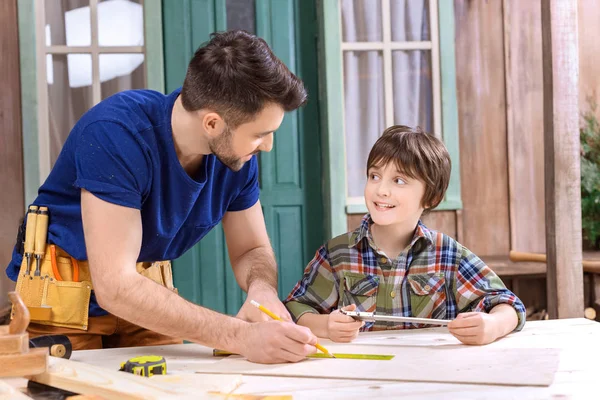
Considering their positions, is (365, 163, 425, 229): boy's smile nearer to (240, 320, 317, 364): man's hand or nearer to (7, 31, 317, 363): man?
(7, 31, 317, 363): man

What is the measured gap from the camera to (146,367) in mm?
1537

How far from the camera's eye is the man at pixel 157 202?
1.77 metres

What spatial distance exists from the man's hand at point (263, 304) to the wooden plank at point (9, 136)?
96.5 inches

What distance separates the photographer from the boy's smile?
87.4 inches

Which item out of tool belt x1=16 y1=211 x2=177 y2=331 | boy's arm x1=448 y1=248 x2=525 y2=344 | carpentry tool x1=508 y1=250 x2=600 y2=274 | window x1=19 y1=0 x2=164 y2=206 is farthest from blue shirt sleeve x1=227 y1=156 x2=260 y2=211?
Answer: window x1=19 y1=0 x2=164 y2=206

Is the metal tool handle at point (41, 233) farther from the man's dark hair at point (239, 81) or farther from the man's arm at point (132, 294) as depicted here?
the man's dark hair at point (239, 81)

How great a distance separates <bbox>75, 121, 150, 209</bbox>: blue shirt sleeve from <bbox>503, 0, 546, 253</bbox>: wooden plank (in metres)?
3.01

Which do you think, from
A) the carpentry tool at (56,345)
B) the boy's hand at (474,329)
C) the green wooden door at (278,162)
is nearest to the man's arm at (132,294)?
the carpentry tool at (56,345)

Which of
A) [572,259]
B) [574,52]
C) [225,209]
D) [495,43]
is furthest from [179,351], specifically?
[495,43]

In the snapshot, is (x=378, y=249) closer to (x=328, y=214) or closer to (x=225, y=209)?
(x=225, y=209)

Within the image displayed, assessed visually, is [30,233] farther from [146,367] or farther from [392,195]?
[392,195]

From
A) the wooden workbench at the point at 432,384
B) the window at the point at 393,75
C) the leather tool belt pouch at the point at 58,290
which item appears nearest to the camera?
the wooden workbench at the point at 432,384

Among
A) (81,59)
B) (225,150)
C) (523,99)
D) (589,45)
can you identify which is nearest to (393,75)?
(523,99)

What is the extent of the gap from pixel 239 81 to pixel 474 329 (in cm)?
88
